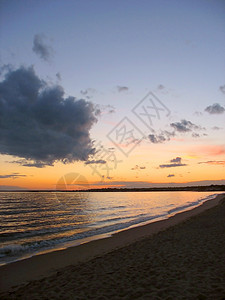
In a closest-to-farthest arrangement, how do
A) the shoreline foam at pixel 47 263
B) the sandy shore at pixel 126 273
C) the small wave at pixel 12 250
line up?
1. the sandy shore at pixel 126 273
2. the shoreline foam at pixel 47 263
3. the small wave at pixel 12 250

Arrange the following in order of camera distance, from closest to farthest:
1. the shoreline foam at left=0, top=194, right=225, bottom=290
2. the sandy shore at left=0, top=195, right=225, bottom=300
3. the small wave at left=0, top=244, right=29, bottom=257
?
the sandy shore at left=0, top=195, right=225, bottom=300 → the shoreline foam at left=0, top=194, right=225, bottom=290 → the small wave at left=0, top=244, right=29, bottom=257

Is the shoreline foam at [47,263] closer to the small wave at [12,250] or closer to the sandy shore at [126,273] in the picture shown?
the sandy shore at [126,273]

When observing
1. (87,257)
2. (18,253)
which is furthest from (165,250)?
(18,253)

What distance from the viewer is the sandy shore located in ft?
20.4

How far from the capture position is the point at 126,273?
25.7 ft

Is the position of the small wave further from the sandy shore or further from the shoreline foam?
the sandy shore

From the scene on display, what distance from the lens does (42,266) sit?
9.87m

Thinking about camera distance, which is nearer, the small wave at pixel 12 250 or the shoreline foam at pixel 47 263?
the shoreline foam at pixel 47 263

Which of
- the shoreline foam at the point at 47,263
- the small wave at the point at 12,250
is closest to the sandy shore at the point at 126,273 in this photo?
the shoreline foam at the point at 47,263

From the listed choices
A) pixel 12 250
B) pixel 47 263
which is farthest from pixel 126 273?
pixel 12 250

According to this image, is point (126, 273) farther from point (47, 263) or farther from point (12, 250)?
point (12, 250)

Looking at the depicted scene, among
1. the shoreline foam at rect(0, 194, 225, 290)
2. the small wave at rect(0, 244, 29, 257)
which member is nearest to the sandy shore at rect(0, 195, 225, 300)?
the shoreline foam at rect(0, 194, 225, 290)

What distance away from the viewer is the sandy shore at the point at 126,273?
20.4 ft

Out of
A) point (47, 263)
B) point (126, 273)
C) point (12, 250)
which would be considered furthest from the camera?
point (12, 250)
